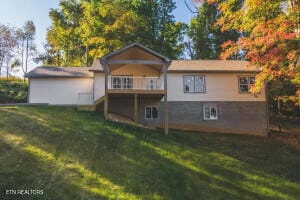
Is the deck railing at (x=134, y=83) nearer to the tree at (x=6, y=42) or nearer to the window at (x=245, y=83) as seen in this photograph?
the window at (x=245, y=83)

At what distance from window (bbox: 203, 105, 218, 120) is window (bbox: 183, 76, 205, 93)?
128 cm

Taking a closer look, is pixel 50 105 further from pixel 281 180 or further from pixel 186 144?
pixel 281 180

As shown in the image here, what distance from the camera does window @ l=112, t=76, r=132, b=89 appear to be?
19.8 m

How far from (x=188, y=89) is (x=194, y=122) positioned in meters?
2.41

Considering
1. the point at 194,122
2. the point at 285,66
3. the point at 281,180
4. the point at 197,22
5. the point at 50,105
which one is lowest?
the point at 281,180

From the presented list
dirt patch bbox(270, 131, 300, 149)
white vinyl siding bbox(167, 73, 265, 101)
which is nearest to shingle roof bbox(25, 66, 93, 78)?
white vinyl siding bbox(167, 73, 265, 101)

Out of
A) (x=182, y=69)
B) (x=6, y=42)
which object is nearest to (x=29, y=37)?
(x=6, y=42)

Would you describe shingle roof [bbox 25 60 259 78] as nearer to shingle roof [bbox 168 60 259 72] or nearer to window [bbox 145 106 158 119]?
shingle roof [bbox 168 60 259 72]

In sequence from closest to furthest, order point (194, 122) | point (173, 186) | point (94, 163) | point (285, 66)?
1. point (173, 186)
2. point (94, 163)
3. point (285, 66)
4. point (194, 122)

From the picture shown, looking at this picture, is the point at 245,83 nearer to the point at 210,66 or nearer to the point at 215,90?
the point at 215,90

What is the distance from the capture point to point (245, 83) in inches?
803

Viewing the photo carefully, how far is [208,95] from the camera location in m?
20.2

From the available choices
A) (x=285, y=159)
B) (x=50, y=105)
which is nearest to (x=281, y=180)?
(x=285, y=159)

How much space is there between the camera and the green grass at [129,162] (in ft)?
34.4
